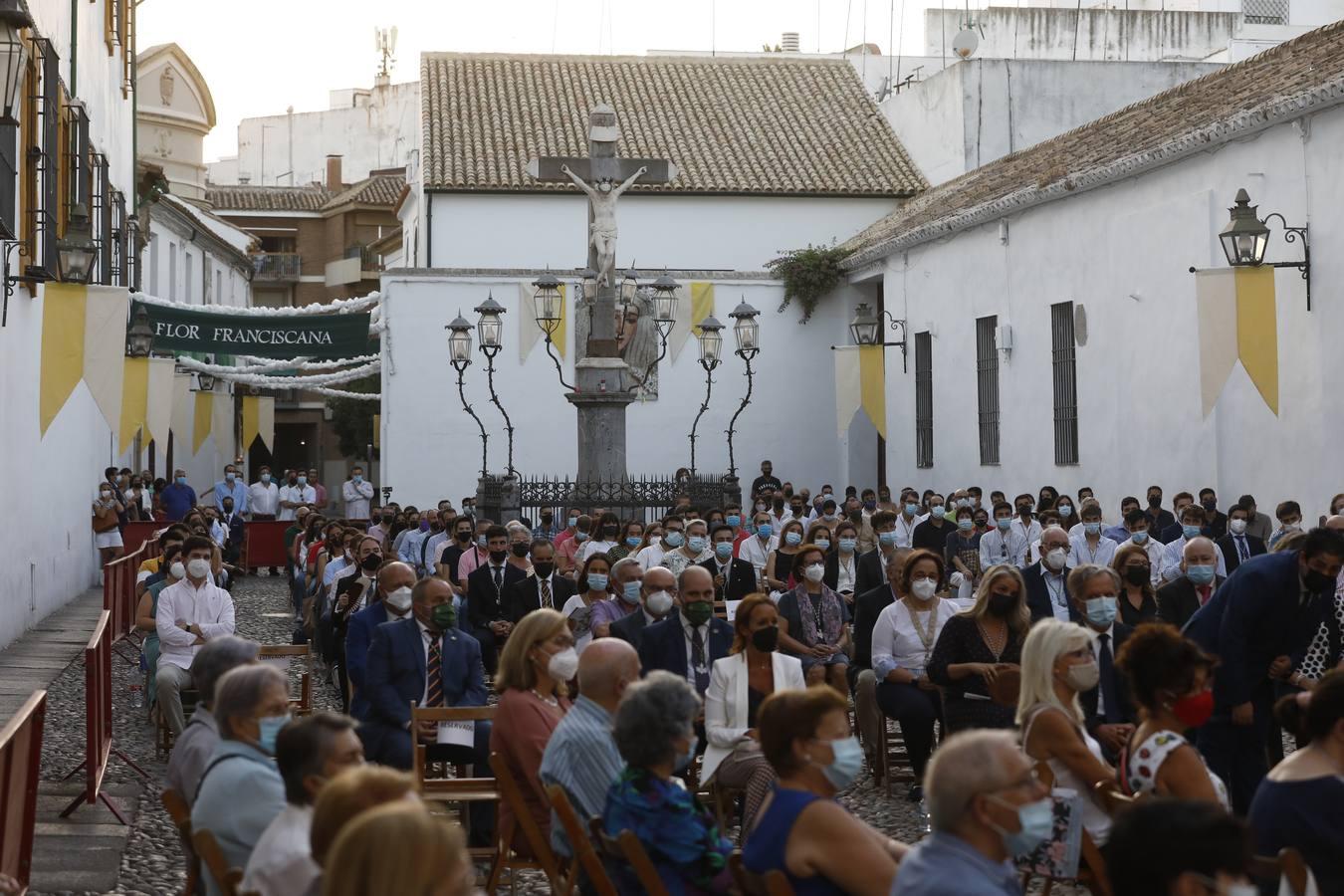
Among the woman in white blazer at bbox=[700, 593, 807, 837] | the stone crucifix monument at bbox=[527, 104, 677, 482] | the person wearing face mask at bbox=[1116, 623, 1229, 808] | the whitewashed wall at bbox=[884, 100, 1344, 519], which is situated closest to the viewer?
the person wearing face mask at bbox=[1116, 623, 1229, 808]

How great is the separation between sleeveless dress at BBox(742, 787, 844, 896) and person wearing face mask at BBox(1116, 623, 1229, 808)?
134cm

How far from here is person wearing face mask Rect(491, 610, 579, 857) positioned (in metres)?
7.35

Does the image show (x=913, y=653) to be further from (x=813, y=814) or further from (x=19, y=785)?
(x=813, y=814)

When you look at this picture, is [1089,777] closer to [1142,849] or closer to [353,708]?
[1142,849]

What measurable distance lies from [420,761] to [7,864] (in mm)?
2341

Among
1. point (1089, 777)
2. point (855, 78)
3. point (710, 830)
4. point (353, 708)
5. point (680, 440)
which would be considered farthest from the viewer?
point (855, 78)

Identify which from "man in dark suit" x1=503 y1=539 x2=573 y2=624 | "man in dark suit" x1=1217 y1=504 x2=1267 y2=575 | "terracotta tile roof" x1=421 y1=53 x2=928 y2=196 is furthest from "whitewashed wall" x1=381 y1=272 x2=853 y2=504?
"man in dark suit" x1=503 y1=539 x2=573 y2=624

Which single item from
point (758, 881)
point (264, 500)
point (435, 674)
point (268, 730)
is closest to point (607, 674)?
point (268, 730)

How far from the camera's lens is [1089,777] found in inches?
254

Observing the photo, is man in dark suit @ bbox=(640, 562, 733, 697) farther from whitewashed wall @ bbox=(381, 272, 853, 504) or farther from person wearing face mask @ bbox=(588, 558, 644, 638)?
whitewashed wall @ bbox=(381, 272, 853, 504)

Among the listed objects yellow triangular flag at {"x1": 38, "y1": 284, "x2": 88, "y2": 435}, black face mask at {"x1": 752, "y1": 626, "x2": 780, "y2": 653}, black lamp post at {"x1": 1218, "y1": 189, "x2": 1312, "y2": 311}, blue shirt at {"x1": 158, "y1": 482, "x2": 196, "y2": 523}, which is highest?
black lamp post at {"x1": 1218, "y1": 189, "x2": 1312, "y2": 311}

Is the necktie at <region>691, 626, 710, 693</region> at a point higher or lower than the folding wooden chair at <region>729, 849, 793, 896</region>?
higher

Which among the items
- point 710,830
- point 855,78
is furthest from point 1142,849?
point 855,78

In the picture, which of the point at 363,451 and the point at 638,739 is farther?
the point at 363,451
